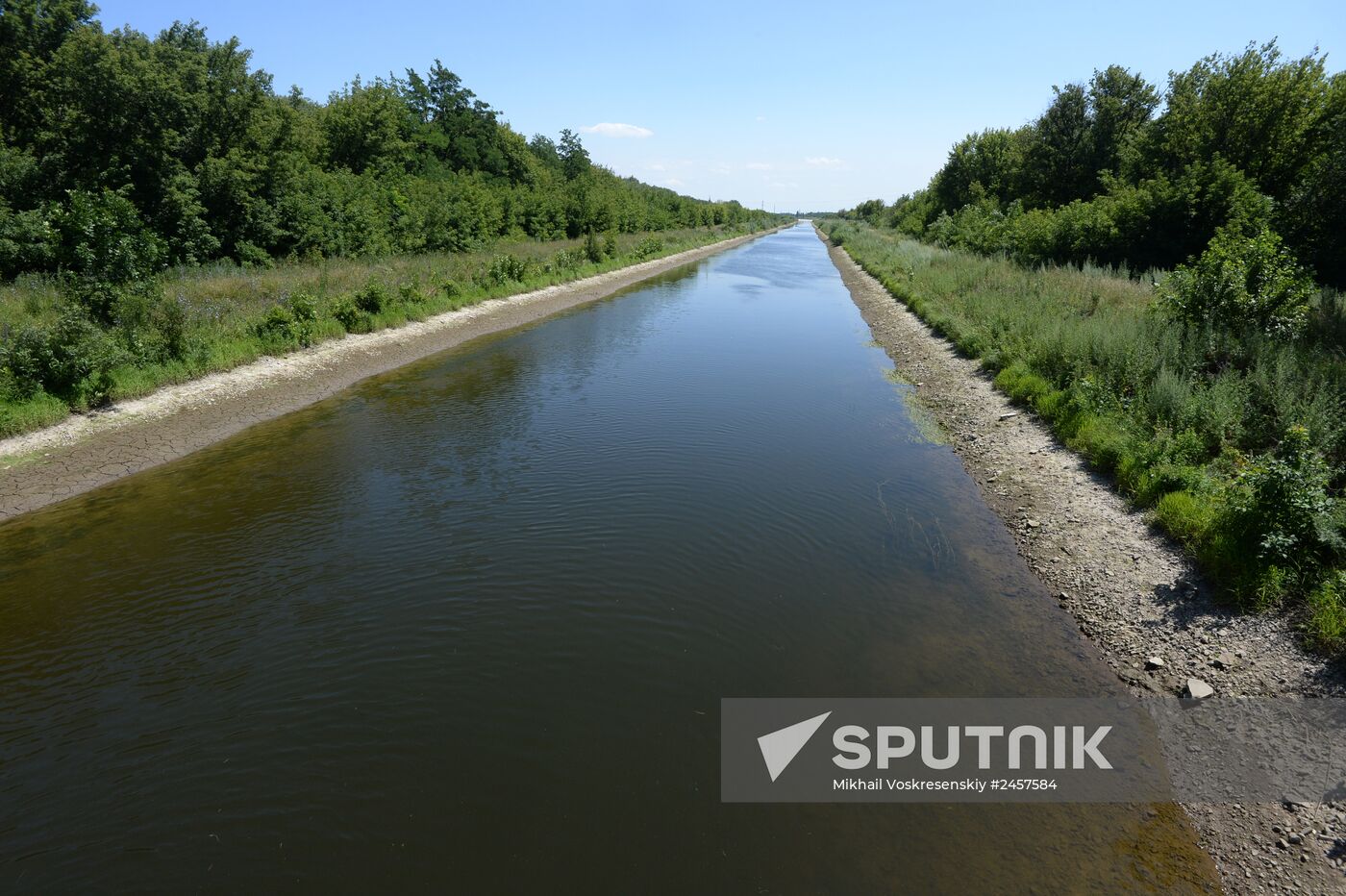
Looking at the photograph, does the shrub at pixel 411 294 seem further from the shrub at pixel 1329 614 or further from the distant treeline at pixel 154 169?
the shrub at pixel 1329 614

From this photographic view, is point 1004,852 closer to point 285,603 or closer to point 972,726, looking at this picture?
point 972,726

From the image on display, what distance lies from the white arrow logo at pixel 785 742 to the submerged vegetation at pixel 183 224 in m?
14.4

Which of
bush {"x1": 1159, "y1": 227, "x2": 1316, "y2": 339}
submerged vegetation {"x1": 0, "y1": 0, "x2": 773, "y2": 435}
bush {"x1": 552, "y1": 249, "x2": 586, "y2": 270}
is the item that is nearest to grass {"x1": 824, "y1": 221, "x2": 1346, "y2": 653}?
bush {"x1": 1159, "y1": 227, "x2": 1316, "y2": 339}

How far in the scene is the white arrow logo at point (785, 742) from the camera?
5.43 m

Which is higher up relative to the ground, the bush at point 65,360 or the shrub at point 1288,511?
the bush at point 65,360

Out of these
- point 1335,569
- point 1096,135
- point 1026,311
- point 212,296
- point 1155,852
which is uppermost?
point 1096,135

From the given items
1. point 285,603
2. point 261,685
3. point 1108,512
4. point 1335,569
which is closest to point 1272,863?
point 1335,569

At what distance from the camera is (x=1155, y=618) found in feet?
23.2

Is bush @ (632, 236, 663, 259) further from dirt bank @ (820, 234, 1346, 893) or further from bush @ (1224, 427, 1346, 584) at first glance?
bush @ (1224, 427, 1346, 584)

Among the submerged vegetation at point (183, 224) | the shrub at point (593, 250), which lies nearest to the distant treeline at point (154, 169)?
the submerged vegetation at point (183, 224)

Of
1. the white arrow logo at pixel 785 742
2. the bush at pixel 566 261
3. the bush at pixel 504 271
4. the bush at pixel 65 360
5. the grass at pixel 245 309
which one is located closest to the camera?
the white arrow logo at pixel 785 742

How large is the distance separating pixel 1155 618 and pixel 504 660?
722cm

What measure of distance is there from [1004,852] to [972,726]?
4.25ft

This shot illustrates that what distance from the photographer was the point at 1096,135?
36.5 meters
